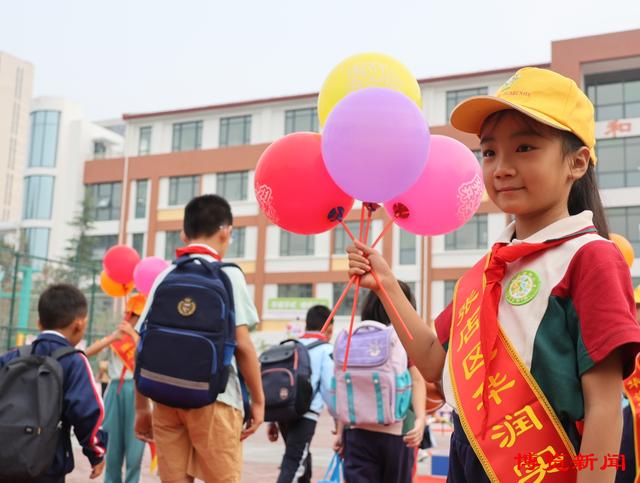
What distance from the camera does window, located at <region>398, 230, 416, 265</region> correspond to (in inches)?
1220

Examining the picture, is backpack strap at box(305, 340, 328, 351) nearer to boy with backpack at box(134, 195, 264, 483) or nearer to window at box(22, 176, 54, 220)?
boy with backpack at box(134, 195, 264, 483)

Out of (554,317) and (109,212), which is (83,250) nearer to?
(109,212)

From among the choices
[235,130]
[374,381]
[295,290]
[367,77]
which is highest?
[235,130]

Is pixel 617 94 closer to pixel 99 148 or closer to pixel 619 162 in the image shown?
pixel 619 162

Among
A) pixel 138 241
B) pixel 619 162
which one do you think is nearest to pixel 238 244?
pixel 138 241

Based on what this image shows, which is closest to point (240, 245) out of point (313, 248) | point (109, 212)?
point (313, 248)

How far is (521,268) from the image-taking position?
1.85 m

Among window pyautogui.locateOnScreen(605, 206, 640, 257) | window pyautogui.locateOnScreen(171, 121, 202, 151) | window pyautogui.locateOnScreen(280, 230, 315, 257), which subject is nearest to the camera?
window pyautogui.locateOnScreen(605, 206, 640, 257)

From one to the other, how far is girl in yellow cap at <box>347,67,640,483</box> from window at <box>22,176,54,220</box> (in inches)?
1623

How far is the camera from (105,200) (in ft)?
126

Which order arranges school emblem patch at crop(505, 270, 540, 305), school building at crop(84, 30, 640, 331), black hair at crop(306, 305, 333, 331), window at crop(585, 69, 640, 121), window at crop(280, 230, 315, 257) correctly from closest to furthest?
school emblem patch at crop(505, 270, 540, 305) < black hair at crop(306, 305, 333, 331) < school building at crop(84, 30, 640, 331) < window at crop(585, 69, 640, 121) < window at crop(280, 230, 315, 257)

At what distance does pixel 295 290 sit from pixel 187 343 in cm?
2988

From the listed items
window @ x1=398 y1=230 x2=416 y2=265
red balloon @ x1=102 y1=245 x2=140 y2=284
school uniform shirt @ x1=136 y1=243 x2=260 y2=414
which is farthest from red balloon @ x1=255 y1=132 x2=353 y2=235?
window @ x1=398 y1=230 x2=416 y2=265

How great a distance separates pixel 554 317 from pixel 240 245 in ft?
108
